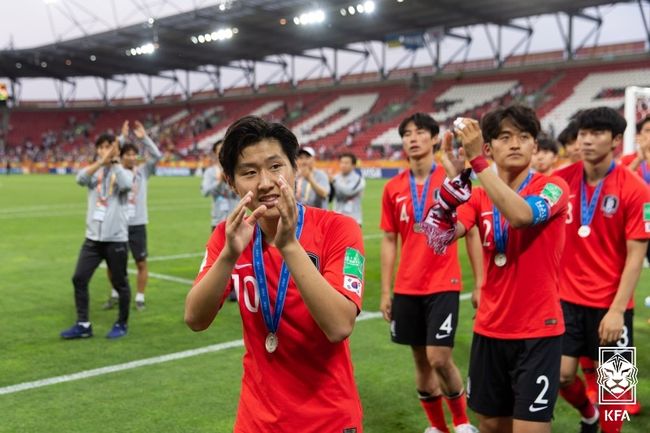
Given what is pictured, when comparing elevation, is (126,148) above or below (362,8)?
below

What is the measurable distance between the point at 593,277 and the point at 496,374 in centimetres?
111

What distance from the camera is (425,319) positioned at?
459 cm

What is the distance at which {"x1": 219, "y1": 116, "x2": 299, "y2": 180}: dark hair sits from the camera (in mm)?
2203

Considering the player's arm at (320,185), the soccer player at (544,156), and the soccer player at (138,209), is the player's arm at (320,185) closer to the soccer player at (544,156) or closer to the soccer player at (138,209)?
the soccer player at (138,209)

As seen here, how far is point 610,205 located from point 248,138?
8.95ft

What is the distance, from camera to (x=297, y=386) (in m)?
2.29

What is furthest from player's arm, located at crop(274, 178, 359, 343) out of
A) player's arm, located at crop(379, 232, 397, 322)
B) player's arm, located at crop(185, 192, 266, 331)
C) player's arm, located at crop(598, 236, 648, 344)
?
player's arm, located at crop(379, 232, 397, 322)

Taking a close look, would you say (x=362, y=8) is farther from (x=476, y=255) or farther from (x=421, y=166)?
(x=476, y=255)

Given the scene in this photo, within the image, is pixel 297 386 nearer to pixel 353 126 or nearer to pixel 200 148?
pixel 353 126

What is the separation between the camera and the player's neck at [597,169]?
4094 millimetres

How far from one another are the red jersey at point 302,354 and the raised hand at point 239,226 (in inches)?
12.0

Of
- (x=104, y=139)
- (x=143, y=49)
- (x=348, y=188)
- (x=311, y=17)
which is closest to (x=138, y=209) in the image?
(x=104, y=139)

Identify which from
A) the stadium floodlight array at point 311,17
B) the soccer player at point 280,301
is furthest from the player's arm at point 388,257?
the stadium floodlight array at point 311,17

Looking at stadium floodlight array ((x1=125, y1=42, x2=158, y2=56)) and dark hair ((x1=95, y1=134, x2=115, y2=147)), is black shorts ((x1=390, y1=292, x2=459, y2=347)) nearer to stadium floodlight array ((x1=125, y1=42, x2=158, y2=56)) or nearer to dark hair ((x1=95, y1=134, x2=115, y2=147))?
dark hair ((x1=95, y1=134, x2=115, y2=147))
